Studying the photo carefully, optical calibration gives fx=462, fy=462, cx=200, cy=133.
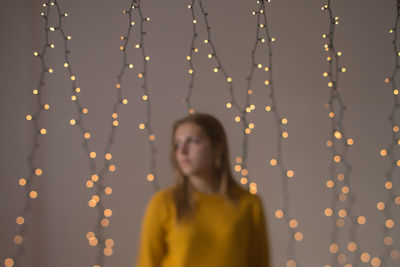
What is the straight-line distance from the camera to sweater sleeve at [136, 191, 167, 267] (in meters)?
1.18

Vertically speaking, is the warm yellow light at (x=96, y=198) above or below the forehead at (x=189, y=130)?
below

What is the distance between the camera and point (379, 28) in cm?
212

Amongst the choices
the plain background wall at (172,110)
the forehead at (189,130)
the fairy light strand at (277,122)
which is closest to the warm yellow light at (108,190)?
the plain background wall at (172,110)

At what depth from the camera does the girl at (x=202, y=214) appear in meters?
1.16

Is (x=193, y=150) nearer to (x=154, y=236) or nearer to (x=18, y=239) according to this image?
(x=154, y=236)

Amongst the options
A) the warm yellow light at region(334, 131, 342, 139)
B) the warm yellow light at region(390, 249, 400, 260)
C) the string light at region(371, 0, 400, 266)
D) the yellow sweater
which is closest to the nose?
the yellow sweater

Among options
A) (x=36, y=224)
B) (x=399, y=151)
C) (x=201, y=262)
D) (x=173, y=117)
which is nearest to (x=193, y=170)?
(x=201, y=262)

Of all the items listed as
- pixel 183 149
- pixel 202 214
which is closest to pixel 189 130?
pixel 183 149

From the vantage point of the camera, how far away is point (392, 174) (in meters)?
2.07

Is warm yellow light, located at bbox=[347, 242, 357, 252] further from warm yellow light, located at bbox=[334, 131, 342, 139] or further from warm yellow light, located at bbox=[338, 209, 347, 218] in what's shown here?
warm yellow light, located at bbox=[334, 131, 342, 139]

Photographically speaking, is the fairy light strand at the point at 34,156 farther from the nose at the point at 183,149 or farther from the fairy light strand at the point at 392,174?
the fairy light strand at the point at 392,174

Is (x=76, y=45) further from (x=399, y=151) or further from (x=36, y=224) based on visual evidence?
(x=399, y=151)

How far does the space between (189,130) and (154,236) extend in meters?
0.29

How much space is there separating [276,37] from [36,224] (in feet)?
4.27
